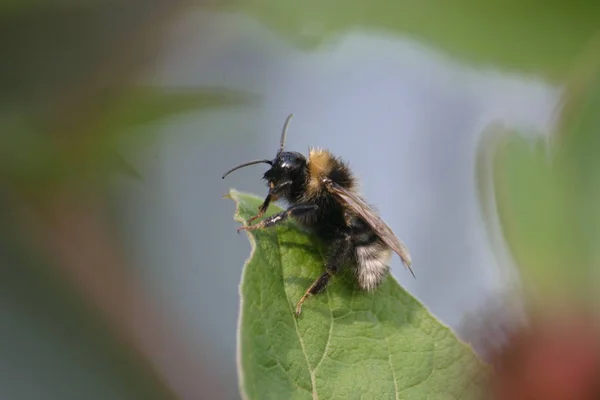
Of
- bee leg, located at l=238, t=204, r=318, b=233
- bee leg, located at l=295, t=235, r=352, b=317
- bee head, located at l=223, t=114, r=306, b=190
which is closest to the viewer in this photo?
bee leg, located at l=295, t=235, r=352, b=317

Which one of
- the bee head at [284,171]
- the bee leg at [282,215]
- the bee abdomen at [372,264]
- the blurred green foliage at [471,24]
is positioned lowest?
the bee abdomen at [372,264]

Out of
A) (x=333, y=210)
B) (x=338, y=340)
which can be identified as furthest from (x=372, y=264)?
(x=338, y=340)

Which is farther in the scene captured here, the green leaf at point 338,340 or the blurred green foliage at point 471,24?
the blurred green foliage at point 471,24

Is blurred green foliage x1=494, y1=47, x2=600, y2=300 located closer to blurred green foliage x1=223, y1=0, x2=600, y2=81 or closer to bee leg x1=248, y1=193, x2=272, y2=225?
blurred green foliage x1=223, y1=0, x2=600, y2=81

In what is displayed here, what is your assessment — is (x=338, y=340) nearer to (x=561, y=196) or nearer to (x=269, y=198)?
(x=269, y=198)

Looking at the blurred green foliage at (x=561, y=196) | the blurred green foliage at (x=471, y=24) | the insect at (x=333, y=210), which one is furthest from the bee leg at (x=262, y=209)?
the blurred green foliage at (x=471, y=24)

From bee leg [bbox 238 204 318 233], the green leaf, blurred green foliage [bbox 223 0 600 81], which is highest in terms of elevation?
blurred green foliage [bbox 223 0 600 81]

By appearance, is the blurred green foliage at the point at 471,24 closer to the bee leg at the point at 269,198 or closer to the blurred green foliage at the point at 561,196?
the blurred green foliage at the point at 561,196

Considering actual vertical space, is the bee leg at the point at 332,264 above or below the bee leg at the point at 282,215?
below

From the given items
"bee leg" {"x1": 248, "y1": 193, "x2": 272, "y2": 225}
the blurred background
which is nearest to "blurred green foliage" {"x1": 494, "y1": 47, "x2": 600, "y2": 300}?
the blurred background
